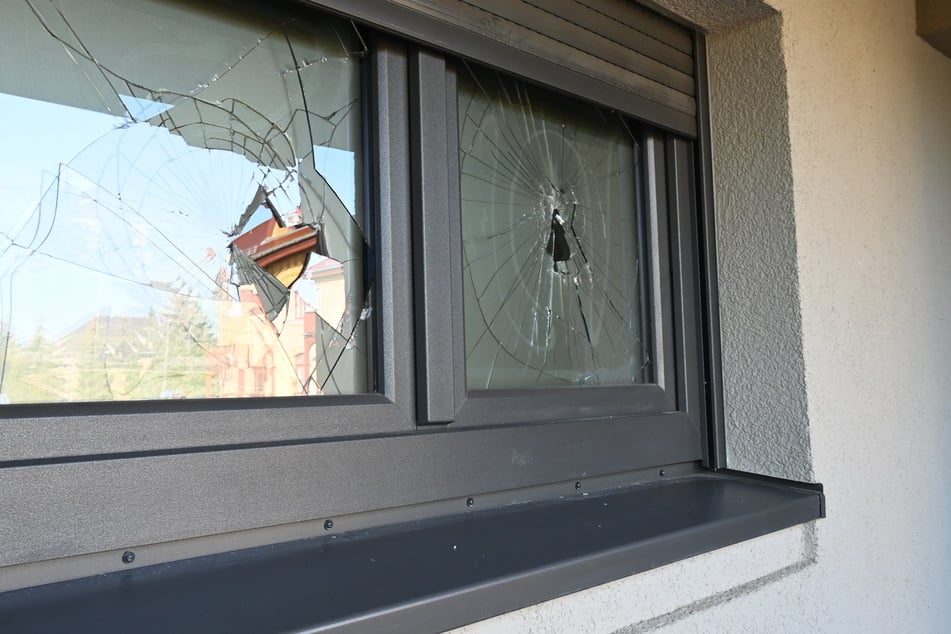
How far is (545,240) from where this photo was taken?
1.23 metres

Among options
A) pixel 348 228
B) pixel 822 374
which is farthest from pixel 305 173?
pixel 822 374

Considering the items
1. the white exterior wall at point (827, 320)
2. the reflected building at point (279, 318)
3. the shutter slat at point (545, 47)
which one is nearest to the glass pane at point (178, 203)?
the reflected building at point (279, 318)

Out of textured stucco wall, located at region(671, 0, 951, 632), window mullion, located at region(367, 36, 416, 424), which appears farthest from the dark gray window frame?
textured stucco wall, located at region(671, 0, 951, 632)

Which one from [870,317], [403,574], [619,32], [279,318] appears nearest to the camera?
[403,574]

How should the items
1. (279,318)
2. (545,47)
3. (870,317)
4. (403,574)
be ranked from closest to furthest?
(403,574) → (279,318) → (545,47) → (870,317)

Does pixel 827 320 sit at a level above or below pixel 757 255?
below

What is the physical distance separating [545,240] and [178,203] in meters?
0.62

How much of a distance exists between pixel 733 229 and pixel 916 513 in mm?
769

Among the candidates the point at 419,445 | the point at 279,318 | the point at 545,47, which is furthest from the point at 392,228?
the point at 545,47

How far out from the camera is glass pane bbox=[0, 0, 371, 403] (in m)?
0.73

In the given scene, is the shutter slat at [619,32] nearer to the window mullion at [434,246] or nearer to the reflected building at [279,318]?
the window mullion at [434,246]

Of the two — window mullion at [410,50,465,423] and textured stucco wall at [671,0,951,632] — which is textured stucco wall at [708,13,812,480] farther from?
window mullion at [410,50,465,423]

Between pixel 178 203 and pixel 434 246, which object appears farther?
pixel 434 246

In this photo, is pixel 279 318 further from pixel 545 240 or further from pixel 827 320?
pixel 827 320
